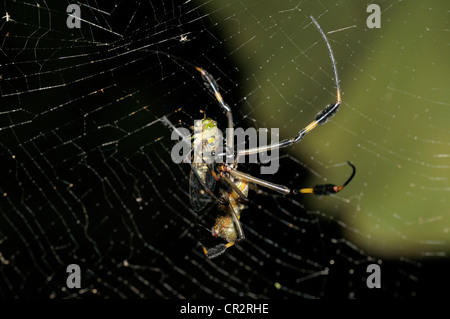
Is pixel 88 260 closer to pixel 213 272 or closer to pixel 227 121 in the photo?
pixel 213 272

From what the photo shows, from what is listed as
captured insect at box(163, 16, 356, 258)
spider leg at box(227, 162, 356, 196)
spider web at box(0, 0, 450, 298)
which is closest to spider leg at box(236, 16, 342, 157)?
captured insect at box(163, 16, 356, 258)

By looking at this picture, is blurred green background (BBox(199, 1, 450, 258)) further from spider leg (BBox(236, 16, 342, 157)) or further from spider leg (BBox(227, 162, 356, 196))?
spider leg (BBox(227, 162, 356, 196))

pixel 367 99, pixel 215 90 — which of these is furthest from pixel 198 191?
pixel 367 99

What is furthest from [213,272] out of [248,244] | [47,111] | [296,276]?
[47,111]

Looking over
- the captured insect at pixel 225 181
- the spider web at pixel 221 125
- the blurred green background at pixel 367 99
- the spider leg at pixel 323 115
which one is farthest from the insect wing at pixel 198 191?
the blurred green background at pixel 367 99

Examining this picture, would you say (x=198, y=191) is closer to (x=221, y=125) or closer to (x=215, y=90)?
(x=221, y=125)

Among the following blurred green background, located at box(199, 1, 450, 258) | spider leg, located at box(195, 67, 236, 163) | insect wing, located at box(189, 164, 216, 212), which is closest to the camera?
spider leg, located at box(195, 67, 236, 163)
